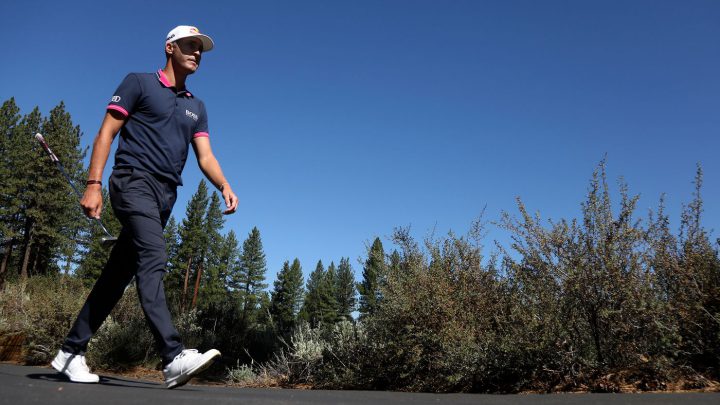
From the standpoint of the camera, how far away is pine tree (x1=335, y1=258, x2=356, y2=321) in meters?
61.5

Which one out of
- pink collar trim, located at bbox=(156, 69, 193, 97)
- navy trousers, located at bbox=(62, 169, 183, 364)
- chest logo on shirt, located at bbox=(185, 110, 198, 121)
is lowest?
navy trousers, located at bbox=(62, 169, 183, 364)

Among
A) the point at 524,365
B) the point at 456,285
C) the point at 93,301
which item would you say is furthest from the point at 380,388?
the point at 93,301

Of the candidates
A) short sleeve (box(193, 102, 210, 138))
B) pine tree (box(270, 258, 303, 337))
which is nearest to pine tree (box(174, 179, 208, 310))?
pine tree (box(270, 258, 303, 337))

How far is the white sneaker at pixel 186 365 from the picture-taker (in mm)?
3100

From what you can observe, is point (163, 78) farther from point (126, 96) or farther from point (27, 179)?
point (27, 179)

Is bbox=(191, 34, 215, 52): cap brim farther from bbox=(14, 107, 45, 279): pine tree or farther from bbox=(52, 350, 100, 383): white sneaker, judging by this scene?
bbox=(14, 107, 45, 279): pine tree

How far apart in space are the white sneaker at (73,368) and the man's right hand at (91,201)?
102 cm

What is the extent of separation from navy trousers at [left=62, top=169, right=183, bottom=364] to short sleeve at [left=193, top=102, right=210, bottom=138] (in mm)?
652

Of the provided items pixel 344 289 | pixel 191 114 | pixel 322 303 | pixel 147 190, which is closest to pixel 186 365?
pixel 147 190

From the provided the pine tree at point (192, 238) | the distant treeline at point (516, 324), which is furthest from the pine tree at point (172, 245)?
the distant treeline at point (516, 324)

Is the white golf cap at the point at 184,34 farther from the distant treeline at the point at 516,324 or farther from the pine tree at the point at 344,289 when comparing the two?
the pine tree at the point at 344,289

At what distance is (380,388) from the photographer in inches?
243

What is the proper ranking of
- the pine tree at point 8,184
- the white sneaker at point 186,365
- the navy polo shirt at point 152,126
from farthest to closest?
the pine tree at point 8,184 → the navy polo shirt at point 152,126 → the white sneaker at point 186,365

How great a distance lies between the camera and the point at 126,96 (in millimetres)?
3615
